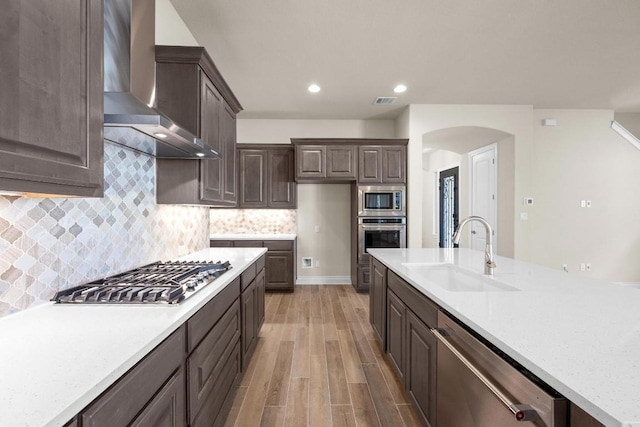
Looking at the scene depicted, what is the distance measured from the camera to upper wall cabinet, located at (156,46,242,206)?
2039mm

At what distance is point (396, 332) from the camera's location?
84.2 inches

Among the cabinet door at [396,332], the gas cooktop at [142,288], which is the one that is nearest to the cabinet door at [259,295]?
the gas cooktop at [142,288]

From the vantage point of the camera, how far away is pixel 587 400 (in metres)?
0.60

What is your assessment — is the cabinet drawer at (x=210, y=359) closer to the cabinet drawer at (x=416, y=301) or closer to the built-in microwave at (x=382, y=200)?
the cabinet drawer at (x=416, y=301)

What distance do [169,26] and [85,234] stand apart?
188 centimetres

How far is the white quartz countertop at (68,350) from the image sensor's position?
61 cm

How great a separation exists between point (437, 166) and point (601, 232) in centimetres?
337

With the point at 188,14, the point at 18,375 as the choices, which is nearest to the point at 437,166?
the point at 188,14

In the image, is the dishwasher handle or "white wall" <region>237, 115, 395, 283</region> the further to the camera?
"white wall" <region>237, 115, 395, 283</region>

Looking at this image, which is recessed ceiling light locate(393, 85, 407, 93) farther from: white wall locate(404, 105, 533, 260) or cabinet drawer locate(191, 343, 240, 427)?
cabinet drawer locate(191, 343, 240, 427)

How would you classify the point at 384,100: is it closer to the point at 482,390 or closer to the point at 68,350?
the point at 482,390

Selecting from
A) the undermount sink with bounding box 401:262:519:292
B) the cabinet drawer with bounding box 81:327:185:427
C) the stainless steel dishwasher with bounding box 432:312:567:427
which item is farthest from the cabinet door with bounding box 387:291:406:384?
the cabinet drawer with bounding box 81:327:185:427

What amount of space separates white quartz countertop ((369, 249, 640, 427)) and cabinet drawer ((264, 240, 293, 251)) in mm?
3060

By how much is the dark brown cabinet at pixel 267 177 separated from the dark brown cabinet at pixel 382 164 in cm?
118
